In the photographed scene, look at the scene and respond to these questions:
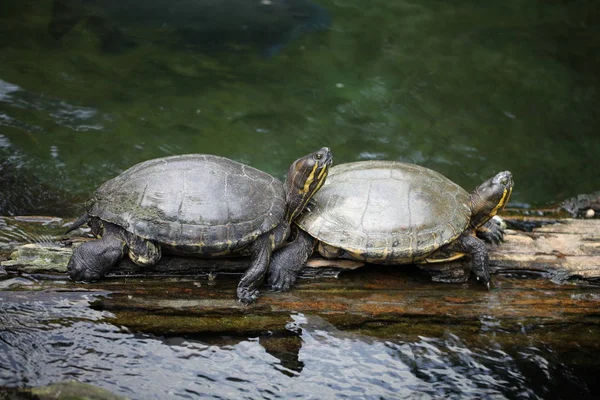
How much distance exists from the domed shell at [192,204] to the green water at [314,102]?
2630mm

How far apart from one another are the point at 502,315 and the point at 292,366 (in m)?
2.02

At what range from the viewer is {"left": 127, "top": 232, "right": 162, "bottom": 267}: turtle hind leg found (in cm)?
500

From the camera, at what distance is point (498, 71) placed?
11.9 meters

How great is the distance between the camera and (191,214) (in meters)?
4.95

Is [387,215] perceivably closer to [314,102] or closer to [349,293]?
[349,293]

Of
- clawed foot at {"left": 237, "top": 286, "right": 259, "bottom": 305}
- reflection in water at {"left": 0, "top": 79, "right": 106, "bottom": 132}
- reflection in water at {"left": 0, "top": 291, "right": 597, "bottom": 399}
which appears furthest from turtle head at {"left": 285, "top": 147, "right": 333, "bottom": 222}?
reflection in water at {"left": 0, "top": 79, "right": 106, "bottom": 132}

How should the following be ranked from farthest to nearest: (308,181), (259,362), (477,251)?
1. (477,251)
2. (308,181)
3. (259,362)

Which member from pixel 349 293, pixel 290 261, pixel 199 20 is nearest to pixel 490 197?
pixel 349 293

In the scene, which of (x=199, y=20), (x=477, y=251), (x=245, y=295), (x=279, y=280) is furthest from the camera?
(x=199, y=20)

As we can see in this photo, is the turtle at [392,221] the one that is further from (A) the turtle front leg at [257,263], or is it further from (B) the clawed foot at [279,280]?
(A) the turtle front leg at [257,263]

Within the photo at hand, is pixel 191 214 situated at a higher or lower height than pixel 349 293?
higher

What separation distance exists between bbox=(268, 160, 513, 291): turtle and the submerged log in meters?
0.21

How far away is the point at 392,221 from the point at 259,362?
171 centimetres

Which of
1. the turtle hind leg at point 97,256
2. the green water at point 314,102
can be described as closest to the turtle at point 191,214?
the turtle hind leg at point 97,256
